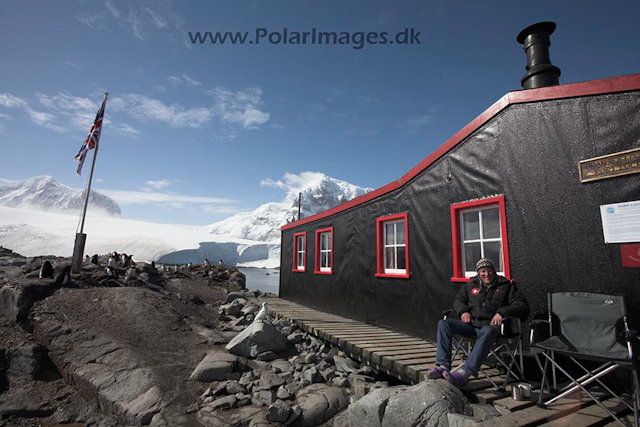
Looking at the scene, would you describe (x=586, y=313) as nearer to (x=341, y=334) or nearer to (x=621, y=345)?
(x=621, y=345)

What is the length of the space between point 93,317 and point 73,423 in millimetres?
2409

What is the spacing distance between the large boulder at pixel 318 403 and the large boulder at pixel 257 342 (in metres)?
1.49

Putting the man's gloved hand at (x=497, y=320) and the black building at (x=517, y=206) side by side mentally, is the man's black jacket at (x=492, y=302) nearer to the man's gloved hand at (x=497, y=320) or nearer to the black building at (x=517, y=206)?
the man's gloved hand at (x=497, y=320)

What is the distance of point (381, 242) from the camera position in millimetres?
6730

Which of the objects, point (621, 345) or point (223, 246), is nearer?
point (621, 345)

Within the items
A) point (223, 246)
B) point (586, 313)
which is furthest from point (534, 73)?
point (223, 246)

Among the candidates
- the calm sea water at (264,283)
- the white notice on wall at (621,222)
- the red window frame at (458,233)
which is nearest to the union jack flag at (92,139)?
the red window frame at (458,233)

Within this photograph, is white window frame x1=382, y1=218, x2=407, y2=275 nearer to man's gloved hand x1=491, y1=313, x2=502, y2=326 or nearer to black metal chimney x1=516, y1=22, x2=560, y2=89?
man's gloved hand x1=491, y1=313, x2=502, y2=326

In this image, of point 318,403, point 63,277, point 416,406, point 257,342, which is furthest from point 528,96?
Result: point 63,277

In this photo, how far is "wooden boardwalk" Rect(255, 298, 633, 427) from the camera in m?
2.50

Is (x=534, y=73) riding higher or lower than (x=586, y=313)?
higher

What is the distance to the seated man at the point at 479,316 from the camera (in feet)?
9.98

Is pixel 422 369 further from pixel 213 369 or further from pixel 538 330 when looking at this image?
pixel 213 369

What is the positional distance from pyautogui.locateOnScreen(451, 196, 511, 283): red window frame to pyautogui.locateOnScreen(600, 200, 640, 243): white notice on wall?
1.01 m
